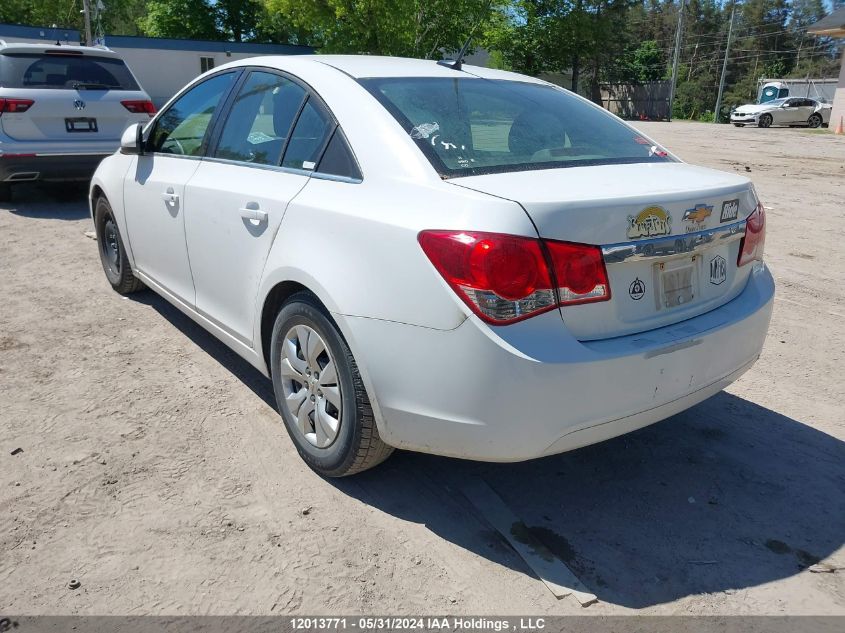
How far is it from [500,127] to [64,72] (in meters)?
6.94

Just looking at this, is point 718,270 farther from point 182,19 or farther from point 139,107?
point 182,19

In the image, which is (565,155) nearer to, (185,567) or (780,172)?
(185,567)

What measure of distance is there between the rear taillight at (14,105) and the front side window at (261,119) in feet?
17.4

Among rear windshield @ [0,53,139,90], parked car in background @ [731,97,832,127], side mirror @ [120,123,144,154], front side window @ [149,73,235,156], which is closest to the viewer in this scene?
front side window @ [149,73,235,156]

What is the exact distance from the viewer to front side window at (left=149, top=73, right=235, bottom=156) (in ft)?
12.7

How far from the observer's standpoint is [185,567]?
2488 millimetres

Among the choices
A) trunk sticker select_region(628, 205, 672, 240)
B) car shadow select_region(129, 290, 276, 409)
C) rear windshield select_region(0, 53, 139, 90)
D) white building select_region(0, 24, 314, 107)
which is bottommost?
car shadow select_region(129, 290, 276, 409)

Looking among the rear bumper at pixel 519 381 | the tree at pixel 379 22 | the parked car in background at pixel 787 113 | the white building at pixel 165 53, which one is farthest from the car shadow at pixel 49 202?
the parked car in background at pixel 787 113

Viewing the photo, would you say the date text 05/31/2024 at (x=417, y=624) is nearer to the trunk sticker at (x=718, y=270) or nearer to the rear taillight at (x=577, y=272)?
the rear taillight at (x=577, y=272)

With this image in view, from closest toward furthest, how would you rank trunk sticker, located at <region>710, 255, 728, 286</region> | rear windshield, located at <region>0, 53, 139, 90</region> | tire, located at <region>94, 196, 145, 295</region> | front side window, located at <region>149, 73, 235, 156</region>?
trunk sticker, located at <region>710, 255, 728, 286</region> < front side window, located at <region>149, 73, 235, 156</region> < tire, located at <region>94, 196, 145, 295</region> < rear windshield, located at <region>0, 53, 139, 90</region>

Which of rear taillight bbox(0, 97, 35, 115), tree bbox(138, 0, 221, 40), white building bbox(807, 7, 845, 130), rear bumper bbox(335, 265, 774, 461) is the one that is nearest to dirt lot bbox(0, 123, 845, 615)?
rear bumper bbox(335, 265, 774, 461)

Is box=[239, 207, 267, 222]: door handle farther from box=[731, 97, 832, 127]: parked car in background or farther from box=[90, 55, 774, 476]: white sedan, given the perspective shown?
box=[731, 97, 832, 127]: parked car in background

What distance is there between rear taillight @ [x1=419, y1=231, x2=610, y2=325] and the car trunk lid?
0.18 ft

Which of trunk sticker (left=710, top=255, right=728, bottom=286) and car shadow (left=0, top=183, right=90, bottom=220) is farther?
car shadow (left=0, top=183, right=90, bottom=220)
